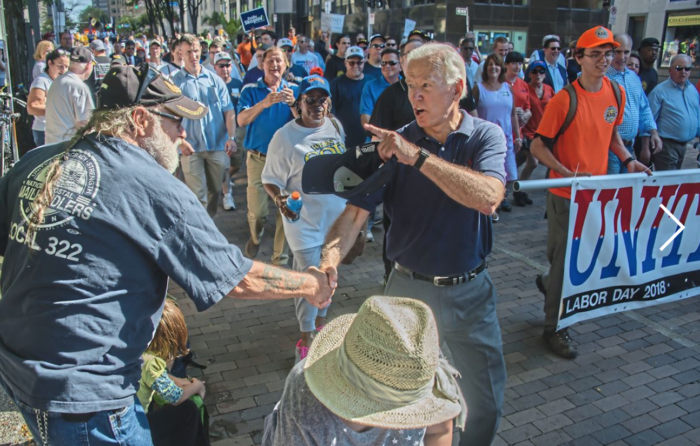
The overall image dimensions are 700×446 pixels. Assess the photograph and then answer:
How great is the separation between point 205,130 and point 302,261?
274 centimetres

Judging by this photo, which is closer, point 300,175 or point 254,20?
point 300,175

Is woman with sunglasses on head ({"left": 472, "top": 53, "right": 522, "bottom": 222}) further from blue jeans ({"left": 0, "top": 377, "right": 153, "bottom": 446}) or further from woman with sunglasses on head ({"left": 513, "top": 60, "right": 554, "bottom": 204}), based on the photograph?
blue jeans ({"left": 0, "top": 377, "right": 153, "bottom": 446})

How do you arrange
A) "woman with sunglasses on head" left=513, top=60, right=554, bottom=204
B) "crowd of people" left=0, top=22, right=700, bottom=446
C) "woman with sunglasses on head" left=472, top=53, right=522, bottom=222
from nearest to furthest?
1. "crowd of people" left=0, top=22, right=700, bottom=446
2. "woman with sunglasses on head" left=472, top=53, right=522, bottom=222
3. "woman with sunglasses on head" left=513, top=60, right=554, bottom=204

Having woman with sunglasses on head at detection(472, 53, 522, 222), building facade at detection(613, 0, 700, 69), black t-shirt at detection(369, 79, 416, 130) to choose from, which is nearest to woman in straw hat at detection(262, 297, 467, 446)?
black t-shirt at detection(369, 79, 416, 130)

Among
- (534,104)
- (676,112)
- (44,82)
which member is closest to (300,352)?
(44,82)

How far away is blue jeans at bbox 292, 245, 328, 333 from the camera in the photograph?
4.28 m

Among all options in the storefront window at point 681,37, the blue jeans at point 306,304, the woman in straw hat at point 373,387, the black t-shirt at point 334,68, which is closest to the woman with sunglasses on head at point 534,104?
the black t-shirt at point 334,68

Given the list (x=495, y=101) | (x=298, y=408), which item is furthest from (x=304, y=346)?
(x=495, y=101)

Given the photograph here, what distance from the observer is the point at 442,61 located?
2746 millimetres

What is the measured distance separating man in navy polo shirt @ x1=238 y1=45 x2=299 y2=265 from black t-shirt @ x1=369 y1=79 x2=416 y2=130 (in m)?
0.98

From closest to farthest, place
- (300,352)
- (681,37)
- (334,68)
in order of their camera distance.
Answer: (300,352), (334,68), (681,37)

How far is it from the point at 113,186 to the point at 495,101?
6203 mm

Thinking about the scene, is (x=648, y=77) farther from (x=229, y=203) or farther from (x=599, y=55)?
(x=229, y=203)

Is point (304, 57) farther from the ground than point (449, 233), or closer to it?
farther from the ground
